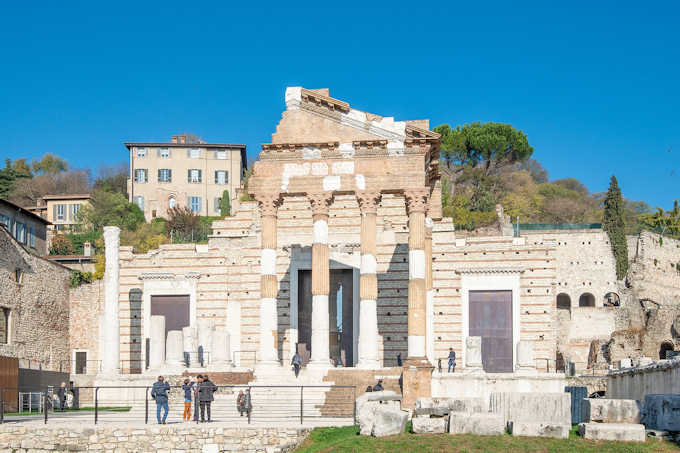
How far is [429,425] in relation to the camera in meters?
22.0

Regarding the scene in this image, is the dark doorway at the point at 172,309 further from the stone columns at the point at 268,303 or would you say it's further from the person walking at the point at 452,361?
the person walking at the point at 452,361

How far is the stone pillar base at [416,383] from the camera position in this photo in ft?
103

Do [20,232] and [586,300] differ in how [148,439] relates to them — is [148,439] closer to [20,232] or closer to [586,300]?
[20,232]

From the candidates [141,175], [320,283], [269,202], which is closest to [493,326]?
[320,283]

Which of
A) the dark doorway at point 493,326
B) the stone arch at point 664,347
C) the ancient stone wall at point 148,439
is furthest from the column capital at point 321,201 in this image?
the stone arch at point 664,347

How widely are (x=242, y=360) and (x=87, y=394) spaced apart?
6747 millimetres

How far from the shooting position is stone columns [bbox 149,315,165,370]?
3803 centimetres

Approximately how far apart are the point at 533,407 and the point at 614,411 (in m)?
1.82

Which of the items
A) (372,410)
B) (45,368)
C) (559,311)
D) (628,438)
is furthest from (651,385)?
(559,311)

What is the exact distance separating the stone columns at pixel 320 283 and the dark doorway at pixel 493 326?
8.45 metres

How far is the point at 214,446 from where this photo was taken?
955 inches

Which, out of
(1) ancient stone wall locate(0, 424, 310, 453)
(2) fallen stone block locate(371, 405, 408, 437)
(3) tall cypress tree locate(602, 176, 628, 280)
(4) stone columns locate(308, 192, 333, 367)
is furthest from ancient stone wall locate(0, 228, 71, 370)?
(3) tall cypress tree locate(602, 176, 628, 280)

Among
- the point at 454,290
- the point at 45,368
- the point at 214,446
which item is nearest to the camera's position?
the point at 214,446

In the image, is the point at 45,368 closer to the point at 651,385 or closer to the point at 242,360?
the point at 242,360
